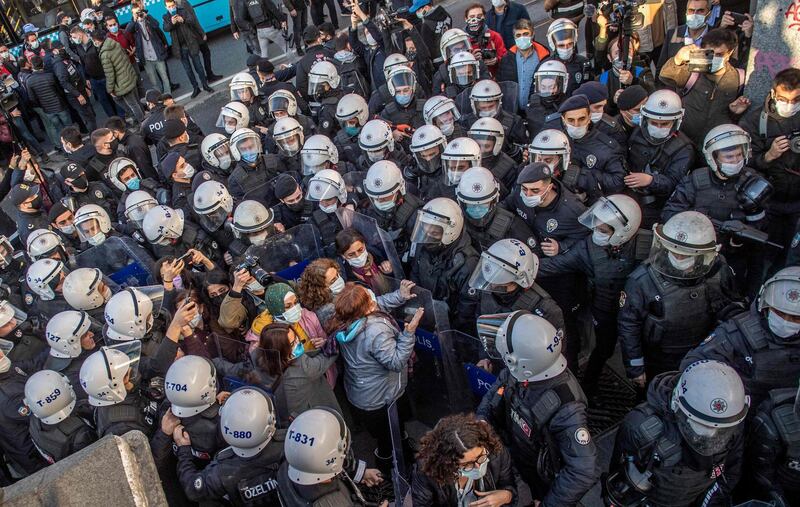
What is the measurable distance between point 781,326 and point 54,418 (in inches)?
196

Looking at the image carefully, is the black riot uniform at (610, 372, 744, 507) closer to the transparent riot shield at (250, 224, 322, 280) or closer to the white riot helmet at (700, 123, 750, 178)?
the white riot helmet at (700, 123, 750, 178)

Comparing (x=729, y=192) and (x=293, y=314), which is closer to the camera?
(x=293, y=314)

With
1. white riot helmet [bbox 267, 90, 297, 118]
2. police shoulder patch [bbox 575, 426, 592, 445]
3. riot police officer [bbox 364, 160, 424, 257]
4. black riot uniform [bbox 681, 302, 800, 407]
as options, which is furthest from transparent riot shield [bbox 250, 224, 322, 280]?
black riot uniform [bbox 681, 302, 800, 407]

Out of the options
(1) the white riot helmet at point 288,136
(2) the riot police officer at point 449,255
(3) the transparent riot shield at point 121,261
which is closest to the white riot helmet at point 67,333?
(3) the transparent riot shield at point 121,261

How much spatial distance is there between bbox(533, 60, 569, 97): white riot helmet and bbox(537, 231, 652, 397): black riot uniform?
2691 mm

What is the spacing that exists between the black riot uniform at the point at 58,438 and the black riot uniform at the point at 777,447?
4.49m

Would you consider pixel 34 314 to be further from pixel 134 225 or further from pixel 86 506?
pixel 86 506

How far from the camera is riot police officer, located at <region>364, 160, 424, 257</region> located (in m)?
6.01

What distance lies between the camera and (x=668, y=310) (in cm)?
447

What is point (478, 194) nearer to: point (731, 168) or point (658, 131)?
point (658, 131)

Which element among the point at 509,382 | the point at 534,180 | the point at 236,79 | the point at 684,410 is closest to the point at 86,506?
the point at 509,382

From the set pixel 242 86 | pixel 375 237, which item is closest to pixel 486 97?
pixel 375 237

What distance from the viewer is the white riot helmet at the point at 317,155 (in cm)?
714

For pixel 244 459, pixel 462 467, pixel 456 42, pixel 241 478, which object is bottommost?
pixel 241 478
